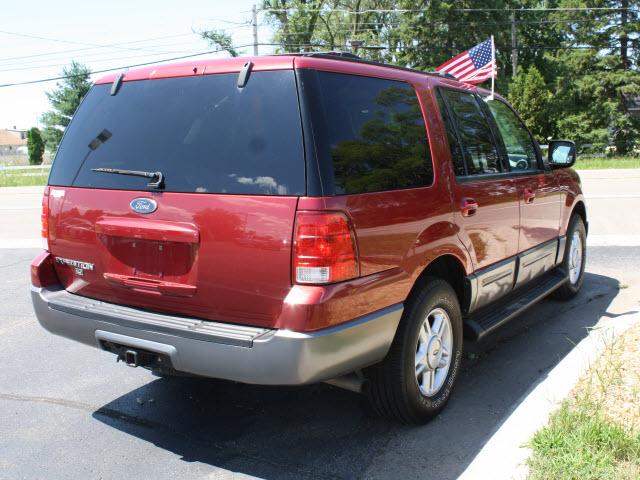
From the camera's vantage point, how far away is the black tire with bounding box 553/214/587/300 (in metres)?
5.88

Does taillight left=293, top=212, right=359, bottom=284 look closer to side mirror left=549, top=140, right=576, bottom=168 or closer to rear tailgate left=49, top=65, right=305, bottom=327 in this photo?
rear tailgate left=49, top=65, right=305, bottom=327

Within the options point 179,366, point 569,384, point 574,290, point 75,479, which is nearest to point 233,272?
point 179,366

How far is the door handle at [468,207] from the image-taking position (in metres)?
3.81

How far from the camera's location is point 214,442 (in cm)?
345

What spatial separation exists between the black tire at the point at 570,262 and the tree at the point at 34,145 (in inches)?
2649

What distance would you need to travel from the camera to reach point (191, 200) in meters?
2.99

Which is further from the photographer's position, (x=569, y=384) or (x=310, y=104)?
(x=569, y=384)

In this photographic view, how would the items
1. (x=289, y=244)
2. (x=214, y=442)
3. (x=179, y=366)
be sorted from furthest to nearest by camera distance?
1. (x=214, y=442)
2. (x=179, y=366)
3. (x=289, y=244)

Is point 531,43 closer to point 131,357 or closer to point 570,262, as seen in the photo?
point 570,262

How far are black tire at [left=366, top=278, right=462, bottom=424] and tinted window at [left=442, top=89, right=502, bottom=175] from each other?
3.25ft

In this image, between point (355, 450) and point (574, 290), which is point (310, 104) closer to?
point (355, 450)

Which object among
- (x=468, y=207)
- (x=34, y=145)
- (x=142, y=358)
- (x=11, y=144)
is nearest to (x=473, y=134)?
(x=468, y=207)

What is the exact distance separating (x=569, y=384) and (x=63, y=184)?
319 cm

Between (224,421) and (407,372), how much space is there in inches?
45.7
